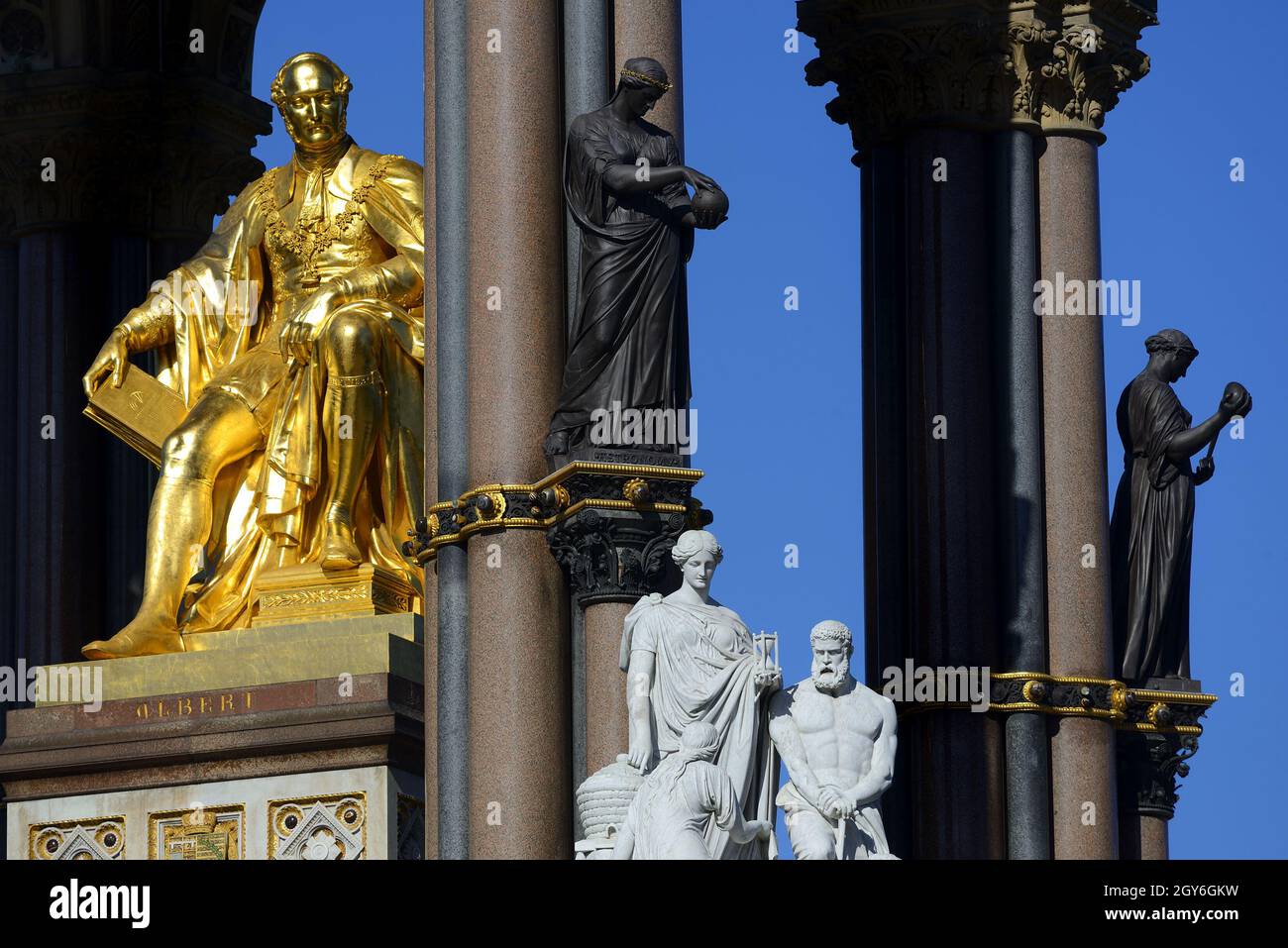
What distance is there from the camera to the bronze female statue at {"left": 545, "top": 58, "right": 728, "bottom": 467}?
91.1ft

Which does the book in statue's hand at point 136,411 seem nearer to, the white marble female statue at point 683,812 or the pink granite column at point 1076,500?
the pink granite column at point 1076,500

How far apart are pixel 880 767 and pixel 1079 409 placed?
11107mm

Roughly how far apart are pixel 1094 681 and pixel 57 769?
9283mm

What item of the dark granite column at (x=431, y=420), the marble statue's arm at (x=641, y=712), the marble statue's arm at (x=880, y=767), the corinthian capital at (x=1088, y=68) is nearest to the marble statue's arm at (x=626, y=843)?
the marble statue's arm at (x=641, y=712)

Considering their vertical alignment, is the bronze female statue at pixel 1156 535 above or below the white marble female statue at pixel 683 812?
above

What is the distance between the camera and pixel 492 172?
2884cm

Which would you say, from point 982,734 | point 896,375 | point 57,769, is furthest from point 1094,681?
point 57,769

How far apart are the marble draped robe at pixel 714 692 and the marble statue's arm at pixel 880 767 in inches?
26.9

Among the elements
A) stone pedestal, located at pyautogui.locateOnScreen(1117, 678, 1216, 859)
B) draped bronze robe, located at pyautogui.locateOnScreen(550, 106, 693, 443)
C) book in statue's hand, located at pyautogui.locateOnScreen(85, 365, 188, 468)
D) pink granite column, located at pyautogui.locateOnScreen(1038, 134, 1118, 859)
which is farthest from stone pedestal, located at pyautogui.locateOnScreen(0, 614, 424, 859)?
stone pedestal, located at pyautogui.locateOnScreen(1117, 678, 1216, 859)

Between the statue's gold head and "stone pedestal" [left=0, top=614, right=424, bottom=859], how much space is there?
484 centimetres

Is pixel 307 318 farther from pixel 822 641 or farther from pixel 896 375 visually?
pixel 822 641

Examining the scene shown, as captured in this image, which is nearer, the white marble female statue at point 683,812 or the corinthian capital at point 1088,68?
the white marble female statue at point 683,812

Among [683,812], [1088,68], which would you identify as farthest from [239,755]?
[1088,68]

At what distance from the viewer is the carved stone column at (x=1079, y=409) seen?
1357 inches
